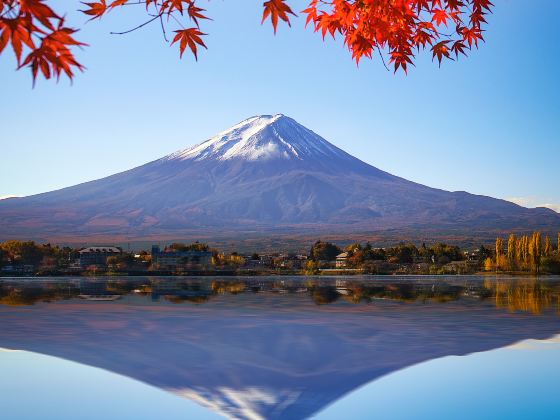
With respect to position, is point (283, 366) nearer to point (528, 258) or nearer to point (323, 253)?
point (528, 258)

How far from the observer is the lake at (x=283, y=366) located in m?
8.80

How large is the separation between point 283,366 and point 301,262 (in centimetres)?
7318

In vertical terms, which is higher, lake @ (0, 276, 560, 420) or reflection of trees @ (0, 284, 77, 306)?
lake @ (0, 276, 560, 420)

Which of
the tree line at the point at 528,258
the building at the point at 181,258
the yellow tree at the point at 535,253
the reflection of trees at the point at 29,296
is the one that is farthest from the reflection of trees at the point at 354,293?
the building at the point at 181,258

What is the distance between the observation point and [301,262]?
8431cm

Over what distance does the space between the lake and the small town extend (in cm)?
4978

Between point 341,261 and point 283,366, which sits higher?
point 283,366

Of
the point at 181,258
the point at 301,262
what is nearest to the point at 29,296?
the point at 181,258

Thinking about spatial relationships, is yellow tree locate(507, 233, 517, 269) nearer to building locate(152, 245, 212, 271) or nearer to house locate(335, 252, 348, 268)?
house locate(335, 252, 348, 268)

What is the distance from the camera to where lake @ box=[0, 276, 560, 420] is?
346 inches

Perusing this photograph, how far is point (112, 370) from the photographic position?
11.2 m

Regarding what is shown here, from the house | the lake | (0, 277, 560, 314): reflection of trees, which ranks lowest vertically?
the house

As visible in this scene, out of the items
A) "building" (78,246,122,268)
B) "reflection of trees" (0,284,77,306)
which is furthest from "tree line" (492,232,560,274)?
"building" (78,246,122,268)

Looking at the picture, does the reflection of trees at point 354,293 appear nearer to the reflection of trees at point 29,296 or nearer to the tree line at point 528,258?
the reflection of trees at point 29,296
